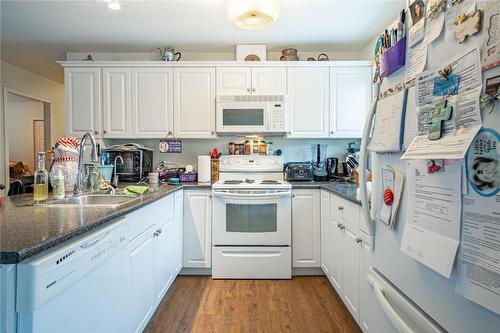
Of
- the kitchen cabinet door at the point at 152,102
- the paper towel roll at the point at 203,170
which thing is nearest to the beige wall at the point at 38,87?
the kitchen cabinet door at the point at 152,102

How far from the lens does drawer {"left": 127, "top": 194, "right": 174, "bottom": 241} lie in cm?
144

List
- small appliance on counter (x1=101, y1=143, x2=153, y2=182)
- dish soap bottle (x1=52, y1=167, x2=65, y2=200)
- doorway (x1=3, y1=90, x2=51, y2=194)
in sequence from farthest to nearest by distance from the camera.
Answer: doorway (x1=3, y1=90, x2=51, y2=194)
small appliance on counter (x1=101, y1=143, x2=153, y2=182)
dish soap bottle (x1=52, y1=167, x2=65, y2=200)

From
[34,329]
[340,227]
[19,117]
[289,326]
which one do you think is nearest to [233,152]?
[340,227]

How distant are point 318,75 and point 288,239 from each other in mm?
1798

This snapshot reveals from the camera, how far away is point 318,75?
9.48ft

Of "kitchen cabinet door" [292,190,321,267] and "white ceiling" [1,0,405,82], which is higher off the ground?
"white ceiling" [1,0,405,82]

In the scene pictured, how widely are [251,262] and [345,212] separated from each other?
41.2 inches

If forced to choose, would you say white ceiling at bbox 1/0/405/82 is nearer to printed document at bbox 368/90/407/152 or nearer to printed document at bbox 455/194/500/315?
printed document at bbox 368/90/407/152

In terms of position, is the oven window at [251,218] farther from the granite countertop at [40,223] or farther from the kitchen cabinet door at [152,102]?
the kitchen cabinet door at [152,102]

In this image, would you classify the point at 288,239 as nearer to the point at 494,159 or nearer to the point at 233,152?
the point at 233,152

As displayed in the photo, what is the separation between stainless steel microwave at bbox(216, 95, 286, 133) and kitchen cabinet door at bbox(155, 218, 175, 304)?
1206 mm

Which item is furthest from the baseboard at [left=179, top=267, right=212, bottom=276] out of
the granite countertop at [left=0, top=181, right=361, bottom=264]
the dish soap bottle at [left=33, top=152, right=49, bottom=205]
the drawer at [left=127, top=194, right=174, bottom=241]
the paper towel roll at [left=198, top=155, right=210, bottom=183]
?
the dish soap bottle at [left=33, top=152, right=49, bottom=205]

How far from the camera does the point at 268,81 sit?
288 cm

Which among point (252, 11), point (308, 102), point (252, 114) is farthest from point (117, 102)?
point (308, 102)
